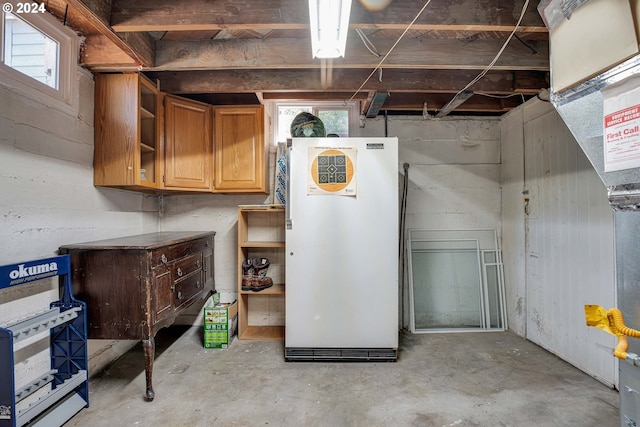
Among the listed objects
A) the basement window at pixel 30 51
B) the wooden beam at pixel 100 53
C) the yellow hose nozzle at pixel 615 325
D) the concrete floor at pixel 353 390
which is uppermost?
the wooden beam at pixel 100 53

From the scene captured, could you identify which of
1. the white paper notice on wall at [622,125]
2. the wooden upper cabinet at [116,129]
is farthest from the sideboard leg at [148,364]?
the white paper notice on wall at [622,125]

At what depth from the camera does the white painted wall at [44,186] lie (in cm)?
149

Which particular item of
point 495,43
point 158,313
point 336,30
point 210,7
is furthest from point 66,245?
point 495,43

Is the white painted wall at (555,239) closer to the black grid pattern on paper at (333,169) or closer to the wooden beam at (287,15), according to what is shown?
the wooden beam at (287,15)

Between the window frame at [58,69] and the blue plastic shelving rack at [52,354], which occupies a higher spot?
the window frame at [58,69]

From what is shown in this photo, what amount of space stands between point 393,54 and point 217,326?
2.48m

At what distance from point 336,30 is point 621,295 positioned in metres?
1.51

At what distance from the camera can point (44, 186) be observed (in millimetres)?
1680

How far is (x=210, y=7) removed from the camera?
62.6 inches

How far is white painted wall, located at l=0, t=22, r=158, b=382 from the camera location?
4.87ft

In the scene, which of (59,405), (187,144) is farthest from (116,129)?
(59,405)

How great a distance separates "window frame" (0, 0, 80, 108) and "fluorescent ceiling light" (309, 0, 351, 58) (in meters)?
1.51

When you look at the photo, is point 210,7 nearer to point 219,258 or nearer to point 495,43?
point 495,43

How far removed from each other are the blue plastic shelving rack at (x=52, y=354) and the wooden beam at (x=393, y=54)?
5.13 ft
